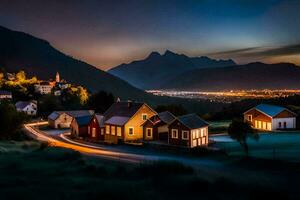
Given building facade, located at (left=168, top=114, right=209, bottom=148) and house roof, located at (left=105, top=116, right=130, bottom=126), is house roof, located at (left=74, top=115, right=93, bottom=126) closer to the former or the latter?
house roof, located at (left=105, top=116, right=130, bottom=126)

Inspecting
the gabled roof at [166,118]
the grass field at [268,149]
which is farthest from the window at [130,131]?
the grass field at [268,149]

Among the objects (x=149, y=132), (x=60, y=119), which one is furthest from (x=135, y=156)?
(x=60, y=119)

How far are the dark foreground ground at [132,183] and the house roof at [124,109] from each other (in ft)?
92.0

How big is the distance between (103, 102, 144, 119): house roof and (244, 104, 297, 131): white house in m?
22.6

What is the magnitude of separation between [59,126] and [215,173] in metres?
66.4

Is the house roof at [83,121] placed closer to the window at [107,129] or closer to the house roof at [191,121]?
the window at [107,129]

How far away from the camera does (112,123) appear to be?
5478cm

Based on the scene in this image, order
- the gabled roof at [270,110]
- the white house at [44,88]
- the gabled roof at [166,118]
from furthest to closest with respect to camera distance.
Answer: the white house at [44,88]
the gabled roof at [270,110]
the gabled roof at [166,118]

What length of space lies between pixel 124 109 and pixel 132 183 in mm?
38673

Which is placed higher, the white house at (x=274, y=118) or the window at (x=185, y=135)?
the white house at (x=274, y=118)

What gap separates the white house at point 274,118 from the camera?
61.4m

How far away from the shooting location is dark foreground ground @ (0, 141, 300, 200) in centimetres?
1552

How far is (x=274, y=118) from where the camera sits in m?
61.2

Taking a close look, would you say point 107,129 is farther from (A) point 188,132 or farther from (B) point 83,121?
(A) point 188,132
